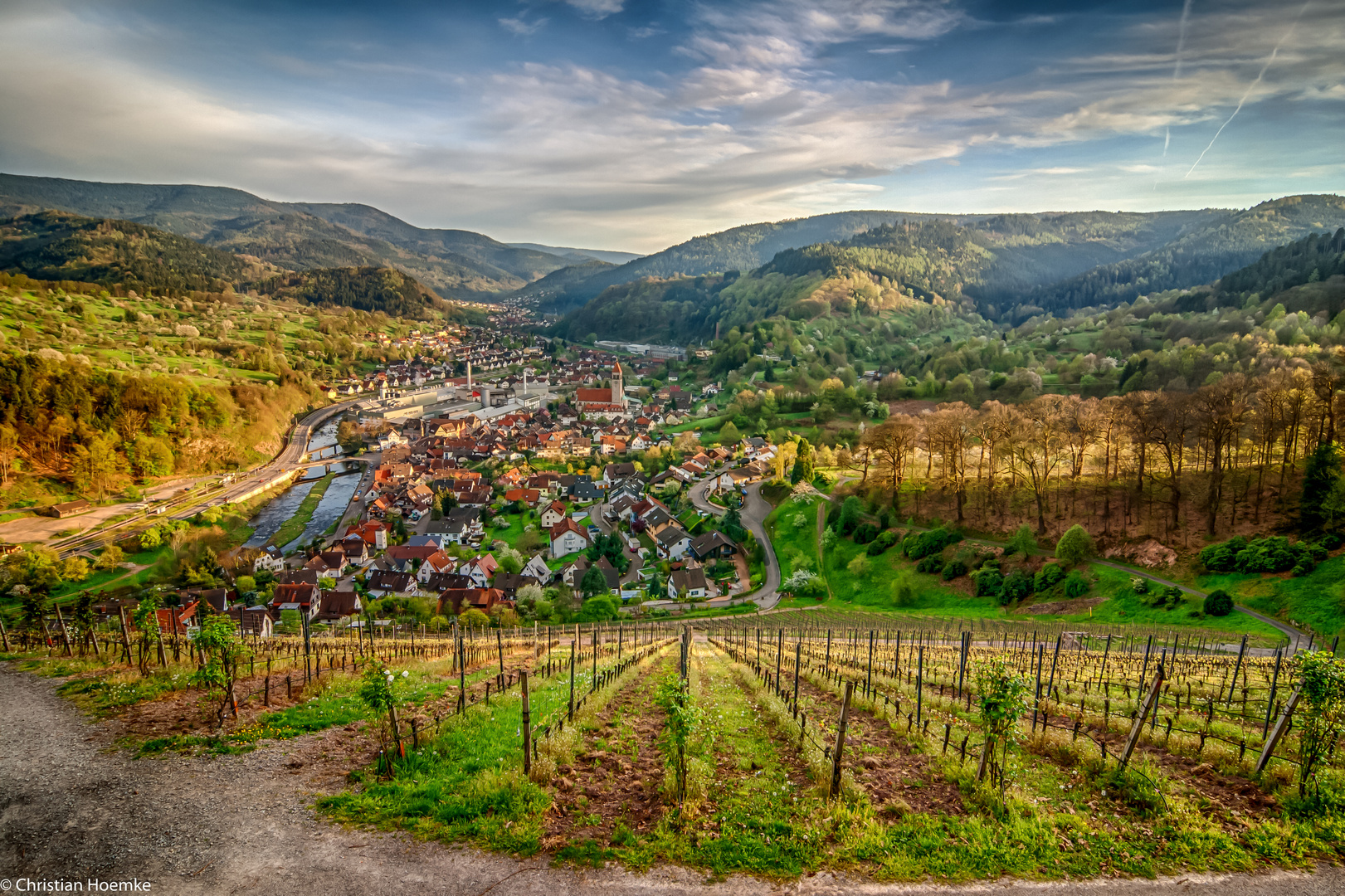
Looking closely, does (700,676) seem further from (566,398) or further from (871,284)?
(871,284)

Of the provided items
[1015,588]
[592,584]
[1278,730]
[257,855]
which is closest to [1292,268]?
[1015,588]

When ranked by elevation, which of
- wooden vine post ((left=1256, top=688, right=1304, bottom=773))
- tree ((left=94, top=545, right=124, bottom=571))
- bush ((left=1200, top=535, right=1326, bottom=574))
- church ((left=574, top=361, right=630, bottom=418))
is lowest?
tree ((left=94, top=545, right=124, bottom=571))

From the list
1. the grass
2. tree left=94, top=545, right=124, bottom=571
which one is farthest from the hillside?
tree left=94, top=545, right=124, bottom=571

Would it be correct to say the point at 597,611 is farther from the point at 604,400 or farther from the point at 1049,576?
the point at 604,400

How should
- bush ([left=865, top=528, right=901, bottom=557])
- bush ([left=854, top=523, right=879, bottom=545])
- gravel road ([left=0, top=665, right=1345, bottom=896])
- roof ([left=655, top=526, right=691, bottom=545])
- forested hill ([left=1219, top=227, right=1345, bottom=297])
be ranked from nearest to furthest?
gravel road ([left=0, top=665, right=1345, bottom=896]) → bush ([left=865, top=528, right=901, bottom=557]) → bush ([left=854, top=523, right=879, bottom=545]) → roof ([left=655, top=526, right=691, bottom=545]) → forested hill ([left=1219, top=227, right=1345, bottom=297])

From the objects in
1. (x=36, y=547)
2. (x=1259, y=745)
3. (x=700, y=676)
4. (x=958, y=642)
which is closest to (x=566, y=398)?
(x=36, y=547)

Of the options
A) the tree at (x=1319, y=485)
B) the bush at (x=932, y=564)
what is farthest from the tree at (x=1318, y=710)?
the bush at (x=932, y=564)

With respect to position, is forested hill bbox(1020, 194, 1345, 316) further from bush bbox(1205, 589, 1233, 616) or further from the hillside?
the hillside
